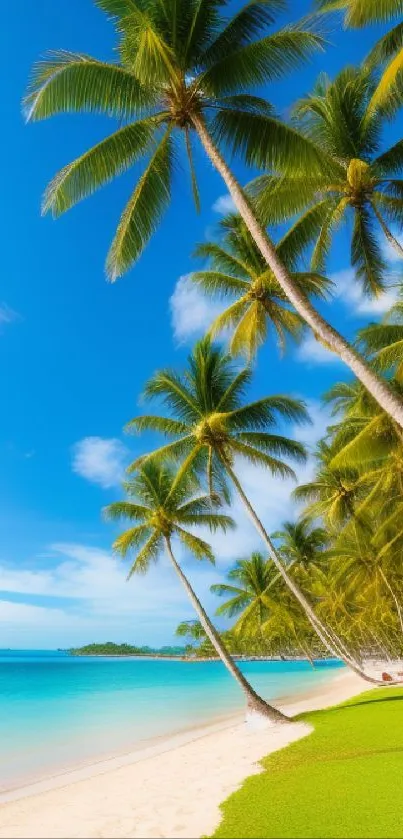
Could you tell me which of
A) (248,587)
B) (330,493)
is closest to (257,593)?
(248,587)

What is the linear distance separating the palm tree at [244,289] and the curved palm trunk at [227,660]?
22.0 ft

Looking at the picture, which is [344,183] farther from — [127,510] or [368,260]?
[127,510]

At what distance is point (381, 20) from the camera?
26.1 ft

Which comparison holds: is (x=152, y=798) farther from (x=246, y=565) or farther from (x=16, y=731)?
(x=246, y=565)

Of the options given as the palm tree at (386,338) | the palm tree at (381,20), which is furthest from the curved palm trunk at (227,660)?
the palm tree at (381,20)

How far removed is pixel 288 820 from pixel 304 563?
29.1m

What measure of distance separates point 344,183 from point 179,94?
3582 mm

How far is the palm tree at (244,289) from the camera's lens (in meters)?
14.0

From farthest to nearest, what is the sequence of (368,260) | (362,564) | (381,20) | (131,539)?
(362,564)
(131,539)
(368,260)
(381,20)

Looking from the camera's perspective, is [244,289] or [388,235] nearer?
[388,235]

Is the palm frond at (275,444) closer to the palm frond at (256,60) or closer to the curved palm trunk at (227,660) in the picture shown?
the curved palm trunk at (227,660)

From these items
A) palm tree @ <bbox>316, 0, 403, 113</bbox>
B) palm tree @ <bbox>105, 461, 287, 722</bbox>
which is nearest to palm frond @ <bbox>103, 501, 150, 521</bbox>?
palm tree @ <bbox>105, 461, 287, 722</bbox>

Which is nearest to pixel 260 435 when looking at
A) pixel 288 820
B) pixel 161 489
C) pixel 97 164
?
pixel 161 489

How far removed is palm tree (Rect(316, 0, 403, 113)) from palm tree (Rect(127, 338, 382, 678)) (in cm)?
812
